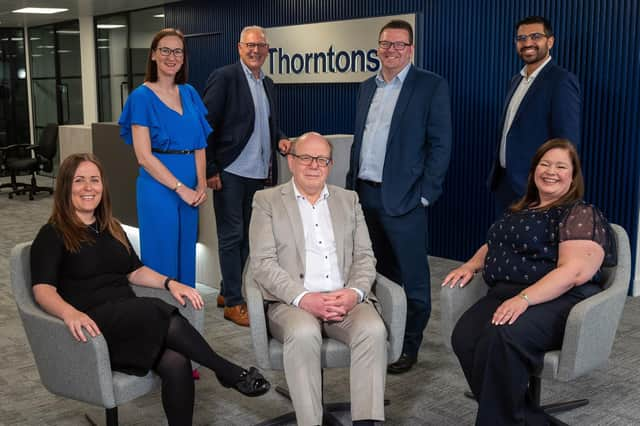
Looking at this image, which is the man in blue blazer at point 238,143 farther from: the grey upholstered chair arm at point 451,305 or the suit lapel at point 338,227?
the grey upholstered chair arm at point 451,305

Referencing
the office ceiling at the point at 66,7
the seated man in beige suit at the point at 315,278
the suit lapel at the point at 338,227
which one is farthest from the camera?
the office ceiling at the point at 66,7

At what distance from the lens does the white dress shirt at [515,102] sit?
14.2 feet

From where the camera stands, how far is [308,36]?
7.80 m

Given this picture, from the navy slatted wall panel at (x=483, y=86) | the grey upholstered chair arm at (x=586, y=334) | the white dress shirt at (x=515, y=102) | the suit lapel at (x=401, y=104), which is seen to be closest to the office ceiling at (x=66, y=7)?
the navy slatted wall panel at (x=483, y=86)

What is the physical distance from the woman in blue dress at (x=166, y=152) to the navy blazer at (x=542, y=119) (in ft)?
6.00

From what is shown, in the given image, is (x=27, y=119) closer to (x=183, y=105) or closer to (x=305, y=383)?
(x=183, y=105)

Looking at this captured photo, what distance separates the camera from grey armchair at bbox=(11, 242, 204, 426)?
2.63 metres

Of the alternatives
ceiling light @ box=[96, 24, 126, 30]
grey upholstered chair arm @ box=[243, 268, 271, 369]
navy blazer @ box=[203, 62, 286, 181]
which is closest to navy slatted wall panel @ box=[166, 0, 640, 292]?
navy blazer @ box=[203, 62, 286, 181]

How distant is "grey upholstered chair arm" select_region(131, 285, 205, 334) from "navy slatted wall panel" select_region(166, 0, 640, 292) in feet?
7.95

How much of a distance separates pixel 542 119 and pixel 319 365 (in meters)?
2.16

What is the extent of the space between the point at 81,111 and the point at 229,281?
9055mm

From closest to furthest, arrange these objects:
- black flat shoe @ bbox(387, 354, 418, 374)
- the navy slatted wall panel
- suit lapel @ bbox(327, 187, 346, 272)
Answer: suit lapel @ bbox(327, 187, 346, 272), black flat shoe @ bbox(387, 354, 418, 374), the navy slatted wall panel

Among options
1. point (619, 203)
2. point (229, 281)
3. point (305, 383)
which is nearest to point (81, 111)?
point (229, 281)

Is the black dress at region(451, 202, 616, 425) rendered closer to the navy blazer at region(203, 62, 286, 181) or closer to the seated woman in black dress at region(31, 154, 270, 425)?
the seated woman in black dress at region(31, 154, 270, 425)
